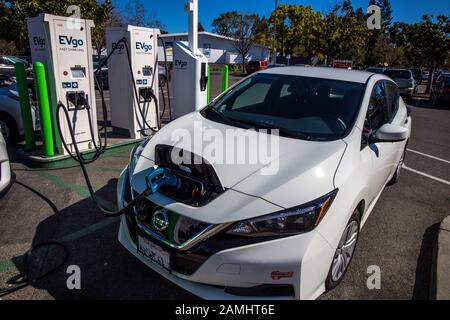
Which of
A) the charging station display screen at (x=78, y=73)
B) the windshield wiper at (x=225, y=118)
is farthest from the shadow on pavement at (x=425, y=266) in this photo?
the charging station display screen at (x=78, y=73)

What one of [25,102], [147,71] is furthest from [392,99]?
[25,102]

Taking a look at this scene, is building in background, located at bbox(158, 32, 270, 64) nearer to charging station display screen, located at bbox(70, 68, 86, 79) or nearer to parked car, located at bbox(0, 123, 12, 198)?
charging station display screen, located at bbox(70, 68, 86, 79)

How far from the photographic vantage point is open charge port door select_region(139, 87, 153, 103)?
20.1ft

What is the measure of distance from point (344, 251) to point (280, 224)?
831mm

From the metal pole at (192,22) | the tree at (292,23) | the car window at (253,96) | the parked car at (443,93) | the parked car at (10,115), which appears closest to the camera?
the car window at (253,96)

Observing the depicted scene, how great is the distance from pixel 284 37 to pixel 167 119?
40400mm

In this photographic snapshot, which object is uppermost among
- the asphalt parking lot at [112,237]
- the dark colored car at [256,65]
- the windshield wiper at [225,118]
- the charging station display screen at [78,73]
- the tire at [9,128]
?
the dark colored car at [256,65]

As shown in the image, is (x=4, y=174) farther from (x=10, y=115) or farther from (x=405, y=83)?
(x=405, y=83)

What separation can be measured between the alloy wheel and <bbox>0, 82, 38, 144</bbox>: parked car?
513cm

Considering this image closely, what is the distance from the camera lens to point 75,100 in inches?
195

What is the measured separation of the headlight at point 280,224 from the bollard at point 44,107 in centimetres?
381

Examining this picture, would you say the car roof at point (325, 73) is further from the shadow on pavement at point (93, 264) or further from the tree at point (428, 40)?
the tree at point (428, 40)

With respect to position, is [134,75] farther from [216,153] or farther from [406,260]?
[406,260]

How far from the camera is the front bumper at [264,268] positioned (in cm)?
194
